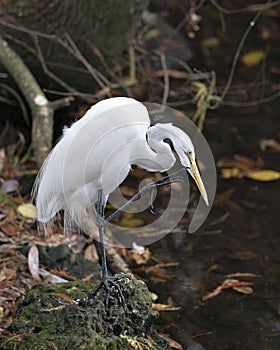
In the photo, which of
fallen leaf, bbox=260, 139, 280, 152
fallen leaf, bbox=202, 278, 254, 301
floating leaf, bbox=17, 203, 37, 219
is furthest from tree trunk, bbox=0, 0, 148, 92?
fallen leaf, bbox=202, 278, 254, 301

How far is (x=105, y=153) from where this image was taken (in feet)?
9.14

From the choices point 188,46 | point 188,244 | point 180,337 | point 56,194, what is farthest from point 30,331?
point 188,46

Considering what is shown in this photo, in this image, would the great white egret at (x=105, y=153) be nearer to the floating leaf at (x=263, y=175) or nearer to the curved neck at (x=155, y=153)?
the curved neck at (x=155, y=153)

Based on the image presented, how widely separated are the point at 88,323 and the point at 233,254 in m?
1.57

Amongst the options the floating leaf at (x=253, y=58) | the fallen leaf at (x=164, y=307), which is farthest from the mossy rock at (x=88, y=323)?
the floating leaf at (x=253, y=58)

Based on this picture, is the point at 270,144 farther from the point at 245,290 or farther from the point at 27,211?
the point at 27,211

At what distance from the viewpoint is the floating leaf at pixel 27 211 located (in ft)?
13.6

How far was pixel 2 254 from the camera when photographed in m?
3.69

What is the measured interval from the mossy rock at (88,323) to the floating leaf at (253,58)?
3.82m

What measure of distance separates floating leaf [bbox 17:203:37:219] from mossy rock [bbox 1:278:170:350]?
113 cm

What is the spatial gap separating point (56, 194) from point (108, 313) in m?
0.51

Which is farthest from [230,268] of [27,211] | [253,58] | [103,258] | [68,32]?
[253,58]

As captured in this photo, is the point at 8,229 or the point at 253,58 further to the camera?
the point at 253,58

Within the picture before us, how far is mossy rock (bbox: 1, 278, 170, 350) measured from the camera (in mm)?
2689
